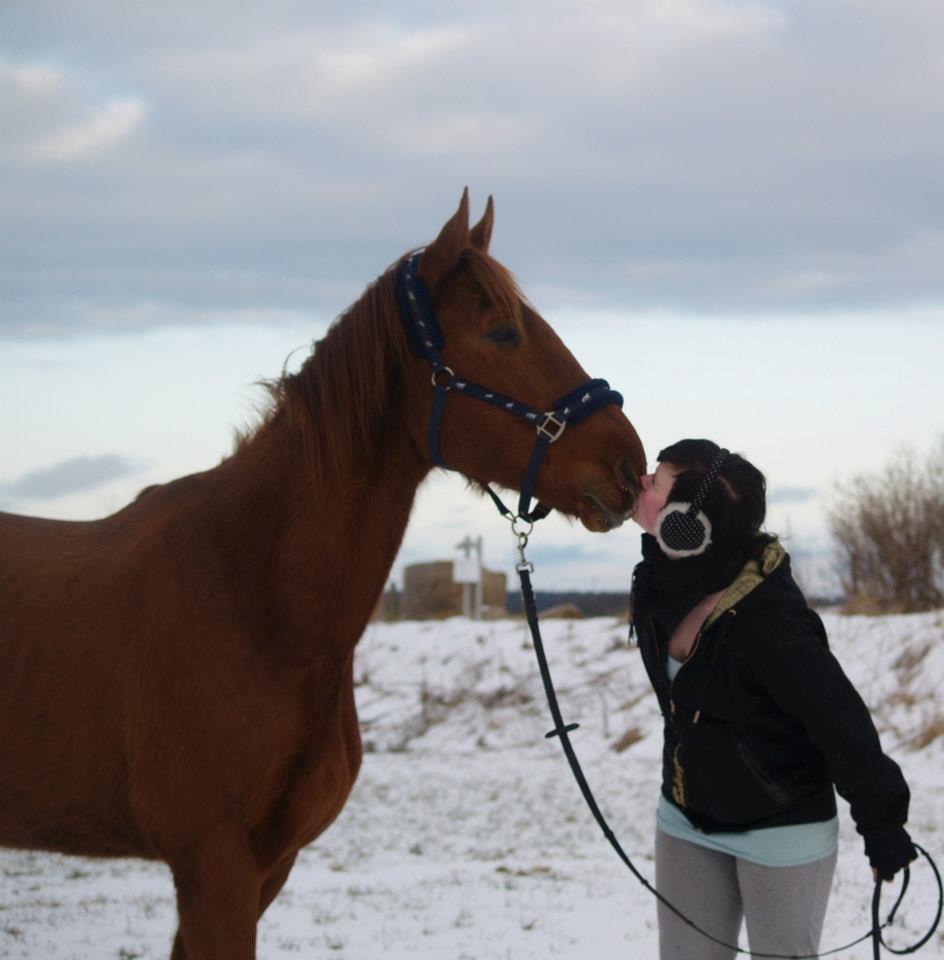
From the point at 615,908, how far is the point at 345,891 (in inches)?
62.2

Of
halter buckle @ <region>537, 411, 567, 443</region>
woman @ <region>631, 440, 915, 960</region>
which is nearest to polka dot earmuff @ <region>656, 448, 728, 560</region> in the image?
woman @ <region>631, 440, 915, 960</region>

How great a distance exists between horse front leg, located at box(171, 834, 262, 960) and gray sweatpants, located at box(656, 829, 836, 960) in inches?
42.4

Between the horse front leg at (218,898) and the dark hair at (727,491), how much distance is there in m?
1.43

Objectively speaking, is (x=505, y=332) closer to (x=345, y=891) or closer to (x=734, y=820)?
(x=734, y=820)

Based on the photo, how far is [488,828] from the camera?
8.60 m

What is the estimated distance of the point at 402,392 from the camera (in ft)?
10.5

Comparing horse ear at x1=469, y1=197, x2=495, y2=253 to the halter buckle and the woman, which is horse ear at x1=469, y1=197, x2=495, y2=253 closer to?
the halter buckle

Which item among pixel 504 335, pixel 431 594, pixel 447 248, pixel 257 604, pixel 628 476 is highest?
pixel 447 248

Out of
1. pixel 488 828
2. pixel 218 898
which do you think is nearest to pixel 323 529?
pixel 218 898

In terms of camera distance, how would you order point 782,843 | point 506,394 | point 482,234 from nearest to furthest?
point 782,843, point 506,394, point 482,234

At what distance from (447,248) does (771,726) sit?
1.56m

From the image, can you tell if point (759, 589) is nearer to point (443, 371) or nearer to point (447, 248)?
point (443, 371)

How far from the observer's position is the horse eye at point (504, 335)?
10.2 ft

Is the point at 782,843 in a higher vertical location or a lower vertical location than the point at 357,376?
lower
